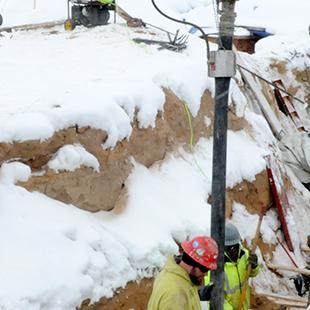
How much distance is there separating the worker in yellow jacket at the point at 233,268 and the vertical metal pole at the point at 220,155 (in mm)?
435

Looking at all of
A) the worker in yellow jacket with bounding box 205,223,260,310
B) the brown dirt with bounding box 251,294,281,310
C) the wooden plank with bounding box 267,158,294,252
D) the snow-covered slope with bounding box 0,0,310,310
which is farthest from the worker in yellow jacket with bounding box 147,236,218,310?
the wooden plank with bounding box 267,158,294,252

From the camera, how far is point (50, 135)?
7.70 meters

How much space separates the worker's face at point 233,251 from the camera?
22.6ft

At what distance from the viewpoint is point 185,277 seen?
5605 mm

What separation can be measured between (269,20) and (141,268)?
989 inches

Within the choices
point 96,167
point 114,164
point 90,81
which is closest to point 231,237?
point 96,167

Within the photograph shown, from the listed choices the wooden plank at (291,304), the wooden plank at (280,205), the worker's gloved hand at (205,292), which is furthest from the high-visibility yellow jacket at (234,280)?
the wooden plank at (280,205)

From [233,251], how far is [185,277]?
1.45 metres

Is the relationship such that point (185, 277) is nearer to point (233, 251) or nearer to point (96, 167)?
point (233, 251)

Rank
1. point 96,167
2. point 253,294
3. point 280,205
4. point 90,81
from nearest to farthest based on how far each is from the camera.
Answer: point 96,167 → point 253,294 → point 90,81 → point 280,205

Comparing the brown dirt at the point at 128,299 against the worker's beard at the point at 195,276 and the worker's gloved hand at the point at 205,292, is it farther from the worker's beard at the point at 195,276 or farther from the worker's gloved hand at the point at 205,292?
the worker's beard at the point at 195,276

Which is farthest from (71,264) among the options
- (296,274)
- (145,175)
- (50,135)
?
(296,274)

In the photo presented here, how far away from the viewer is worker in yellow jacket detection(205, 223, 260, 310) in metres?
6.89

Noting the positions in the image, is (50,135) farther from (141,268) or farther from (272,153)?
(272,153)
